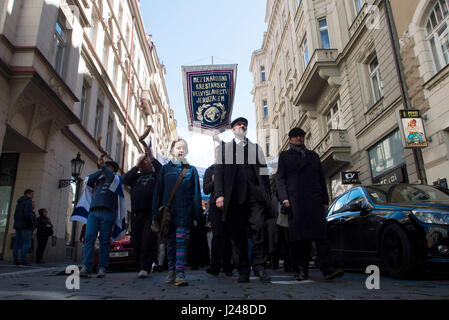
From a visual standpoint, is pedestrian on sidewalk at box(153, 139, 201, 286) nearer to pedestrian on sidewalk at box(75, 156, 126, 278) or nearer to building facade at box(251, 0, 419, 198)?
pedestrian on sidewalk at box(75, 156, 126, 278)

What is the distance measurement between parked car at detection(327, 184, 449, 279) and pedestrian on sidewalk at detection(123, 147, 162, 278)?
10.5 ft

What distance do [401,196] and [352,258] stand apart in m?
1.31

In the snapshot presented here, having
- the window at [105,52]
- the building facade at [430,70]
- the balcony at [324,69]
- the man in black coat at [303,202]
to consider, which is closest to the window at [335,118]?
the balcony at [324,69]

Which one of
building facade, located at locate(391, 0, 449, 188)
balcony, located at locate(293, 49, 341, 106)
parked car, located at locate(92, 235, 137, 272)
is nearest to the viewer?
parked car, located at locate(92, 235, 137, 272)

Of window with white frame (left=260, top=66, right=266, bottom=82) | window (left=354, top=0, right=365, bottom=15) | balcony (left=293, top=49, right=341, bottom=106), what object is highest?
window with white frame (left=260, top=66, right=266, bottom=82)

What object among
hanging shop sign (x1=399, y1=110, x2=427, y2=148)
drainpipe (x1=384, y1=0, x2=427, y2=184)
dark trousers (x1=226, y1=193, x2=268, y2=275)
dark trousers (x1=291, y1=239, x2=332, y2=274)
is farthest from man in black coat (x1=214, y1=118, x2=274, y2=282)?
drainpipe (x1=384, y1=0, x2=427, y2=184)

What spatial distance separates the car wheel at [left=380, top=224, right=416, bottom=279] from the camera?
485 centimetres

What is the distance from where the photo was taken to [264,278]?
4414 mm

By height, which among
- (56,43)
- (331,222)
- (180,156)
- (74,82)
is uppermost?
(56,43)

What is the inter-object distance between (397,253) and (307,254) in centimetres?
130

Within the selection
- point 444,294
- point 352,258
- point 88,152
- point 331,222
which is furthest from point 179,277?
point 88,152

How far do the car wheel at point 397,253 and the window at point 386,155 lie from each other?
27.4ft

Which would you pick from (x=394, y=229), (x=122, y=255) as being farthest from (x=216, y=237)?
(x=122, y=255)
